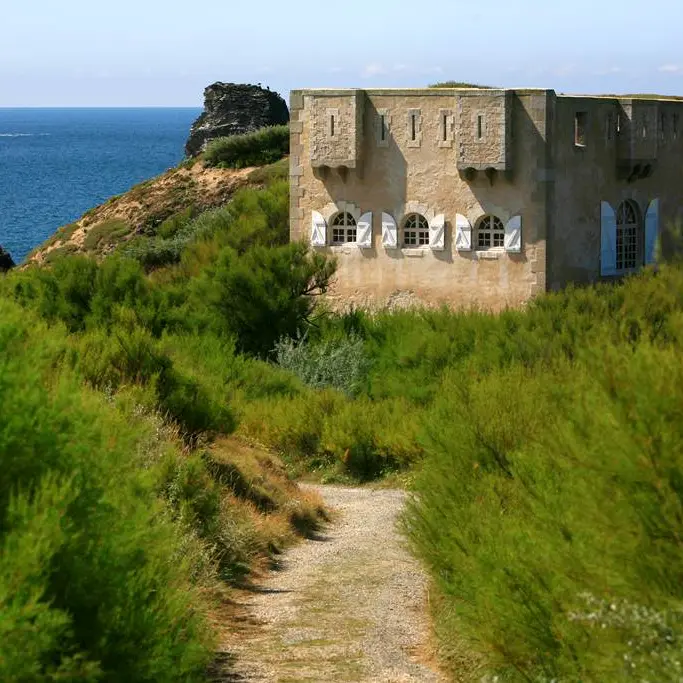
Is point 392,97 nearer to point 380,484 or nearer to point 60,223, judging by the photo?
point 380,484

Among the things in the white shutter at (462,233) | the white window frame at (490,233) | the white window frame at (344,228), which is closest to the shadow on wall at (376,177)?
the white window frame at (344,228)

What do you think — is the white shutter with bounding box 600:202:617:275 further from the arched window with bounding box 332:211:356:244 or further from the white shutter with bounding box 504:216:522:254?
the arched window with bounding box 332:211:356:244

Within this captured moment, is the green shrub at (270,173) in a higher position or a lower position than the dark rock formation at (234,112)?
lower

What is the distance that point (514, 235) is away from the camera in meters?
30.6

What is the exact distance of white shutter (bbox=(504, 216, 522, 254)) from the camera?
30.5m

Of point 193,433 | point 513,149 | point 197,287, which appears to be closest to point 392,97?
point 513,149

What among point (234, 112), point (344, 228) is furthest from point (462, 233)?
point (234, 112)

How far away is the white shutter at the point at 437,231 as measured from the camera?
3108 centimetres

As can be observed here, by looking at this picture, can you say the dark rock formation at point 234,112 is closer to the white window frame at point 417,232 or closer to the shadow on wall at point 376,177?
the shadow on wall at point 376,177

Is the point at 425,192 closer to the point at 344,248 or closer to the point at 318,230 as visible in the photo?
the point at 344,248

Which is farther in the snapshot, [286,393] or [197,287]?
[197,287]

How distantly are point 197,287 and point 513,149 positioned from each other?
22.6 feet

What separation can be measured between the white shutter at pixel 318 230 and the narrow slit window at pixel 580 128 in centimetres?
557

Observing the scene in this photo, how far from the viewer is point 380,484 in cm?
2267
